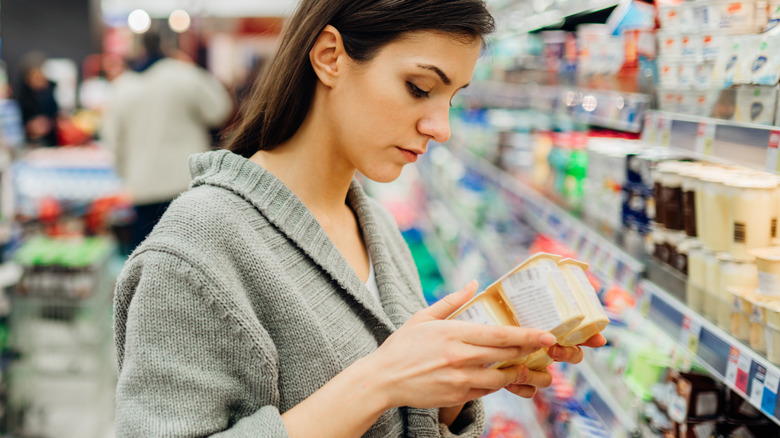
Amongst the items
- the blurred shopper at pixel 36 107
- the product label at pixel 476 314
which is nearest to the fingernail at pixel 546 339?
the product label at pixel 476 314

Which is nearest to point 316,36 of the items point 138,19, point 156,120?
point 156,120

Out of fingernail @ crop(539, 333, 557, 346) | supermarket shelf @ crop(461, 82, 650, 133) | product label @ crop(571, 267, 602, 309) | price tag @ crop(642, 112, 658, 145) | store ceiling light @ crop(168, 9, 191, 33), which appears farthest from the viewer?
store ceiling light @ crop(168, 9, 191, 33)

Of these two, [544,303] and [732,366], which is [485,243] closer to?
[732,366]

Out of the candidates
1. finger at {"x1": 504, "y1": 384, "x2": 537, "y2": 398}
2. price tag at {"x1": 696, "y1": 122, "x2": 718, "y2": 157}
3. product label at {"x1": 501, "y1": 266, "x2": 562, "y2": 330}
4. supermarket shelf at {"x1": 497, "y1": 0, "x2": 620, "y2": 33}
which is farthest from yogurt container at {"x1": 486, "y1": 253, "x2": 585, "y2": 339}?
supermarket shelf at {"x1": 497, "y1": 0, "x2": 620, "y2": 33}

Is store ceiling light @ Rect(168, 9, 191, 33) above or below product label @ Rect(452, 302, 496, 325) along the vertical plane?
above

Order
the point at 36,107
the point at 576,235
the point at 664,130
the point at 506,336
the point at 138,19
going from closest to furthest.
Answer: the point at 506,336, the point at 664,130, the point at 576,235, the point at 36,107, the point at 138,19

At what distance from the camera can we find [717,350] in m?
1.33

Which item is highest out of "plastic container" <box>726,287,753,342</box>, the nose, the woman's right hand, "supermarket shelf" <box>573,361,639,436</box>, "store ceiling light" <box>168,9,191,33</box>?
"store ceiling light" <box>168,9,191,33</box>

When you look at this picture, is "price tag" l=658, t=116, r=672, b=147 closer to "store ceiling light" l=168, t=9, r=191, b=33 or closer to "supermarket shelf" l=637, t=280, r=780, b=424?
"supermarket shelf" l=637, t=280, r=780, b=424

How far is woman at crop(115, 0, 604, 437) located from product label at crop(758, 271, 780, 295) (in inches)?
16.3

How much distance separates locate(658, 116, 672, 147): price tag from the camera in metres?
1.60

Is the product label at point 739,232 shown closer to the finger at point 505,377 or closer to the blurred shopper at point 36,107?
the finger at point 505,377

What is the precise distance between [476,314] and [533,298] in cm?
9

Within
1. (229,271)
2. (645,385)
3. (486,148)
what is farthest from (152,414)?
(486,148)
